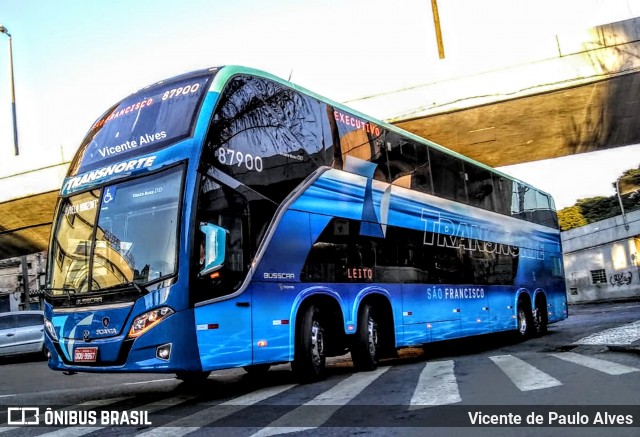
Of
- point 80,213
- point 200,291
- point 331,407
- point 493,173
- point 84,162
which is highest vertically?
point 493,173

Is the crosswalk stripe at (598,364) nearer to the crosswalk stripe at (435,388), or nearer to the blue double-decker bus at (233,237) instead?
the crosswalk stripe at (435,388)

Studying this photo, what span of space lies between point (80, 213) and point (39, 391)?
380 centimetres

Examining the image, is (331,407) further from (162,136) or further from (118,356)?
(162,136)

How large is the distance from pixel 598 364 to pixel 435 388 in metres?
2.53

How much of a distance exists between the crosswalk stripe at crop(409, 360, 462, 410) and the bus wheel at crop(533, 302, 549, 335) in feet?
27.5

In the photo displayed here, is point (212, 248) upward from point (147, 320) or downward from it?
upward

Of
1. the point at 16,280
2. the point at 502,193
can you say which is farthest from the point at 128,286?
the point at 16,280

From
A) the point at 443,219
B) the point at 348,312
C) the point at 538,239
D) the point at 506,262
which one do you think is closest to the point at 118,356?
the point at 348,312

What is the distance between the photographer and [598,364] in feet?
25.2

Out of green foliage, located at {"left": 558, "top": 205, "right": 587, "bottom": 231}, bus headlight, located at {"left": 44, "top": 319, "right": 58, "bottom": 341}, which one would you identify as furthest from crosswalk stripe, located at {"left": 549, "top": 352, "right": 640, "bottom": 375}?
green foliage, located at {"left": 558, "top": 205, "right": 587, "bottom": 231}

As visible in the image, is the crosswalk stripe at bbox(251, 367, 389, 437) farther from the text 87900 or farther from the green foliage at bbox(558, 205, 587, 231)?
the green foliage at bbox(558, 205, 587, 231)

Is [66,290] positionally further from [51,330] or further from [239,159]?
[239,159]

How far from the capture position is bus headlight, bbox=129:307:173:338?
6.34m

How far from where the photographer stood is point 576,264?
140 ft
